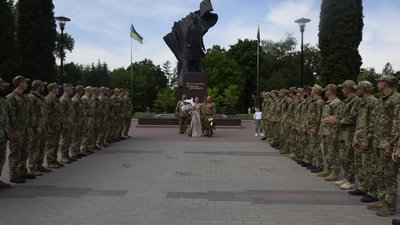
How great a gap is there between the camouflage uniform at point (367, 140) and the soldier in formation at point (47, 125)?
20.6 feet

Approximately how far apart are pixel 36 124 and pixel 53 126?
1.19 m

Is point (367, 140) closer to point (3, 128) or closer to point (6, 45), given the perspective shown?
point (3, 128)

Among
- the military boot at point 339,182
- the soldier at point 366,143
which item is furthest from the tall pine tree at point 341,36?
the soldier at point 366,143

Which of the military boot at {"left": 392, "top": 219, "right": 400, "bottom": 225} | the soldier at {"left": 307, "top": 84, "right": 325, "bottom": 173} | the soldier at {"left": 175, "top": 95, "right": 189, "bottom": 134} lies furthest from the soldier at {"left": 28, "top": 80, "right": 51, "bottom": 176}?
the soldier at {"left": 175, "top": 95, "right": 189, "bottom": 134}

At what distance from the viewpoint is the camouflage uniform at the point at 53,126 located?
10.7 metres

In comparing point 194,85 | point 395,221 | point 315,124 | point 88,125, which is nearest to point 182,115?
point 194,85

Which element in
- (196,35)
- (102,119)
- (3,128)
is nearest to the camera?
(3,128)

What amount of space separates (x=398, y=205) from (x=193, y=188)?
3.56m

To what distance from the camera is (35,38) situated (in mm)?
37000

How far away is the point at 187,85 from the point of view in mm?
25203

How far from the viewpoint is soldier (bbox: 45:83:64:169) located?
1070 centimetres

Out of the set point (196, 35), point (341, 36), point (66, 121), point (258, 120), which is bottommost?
point (258, 120)

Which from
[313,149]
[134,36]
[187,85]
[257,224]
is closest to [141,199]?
[257,224]

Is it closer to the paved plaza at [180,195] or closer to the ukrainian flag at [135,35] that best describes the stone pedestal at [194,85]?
the paved plaza at [180,195]
